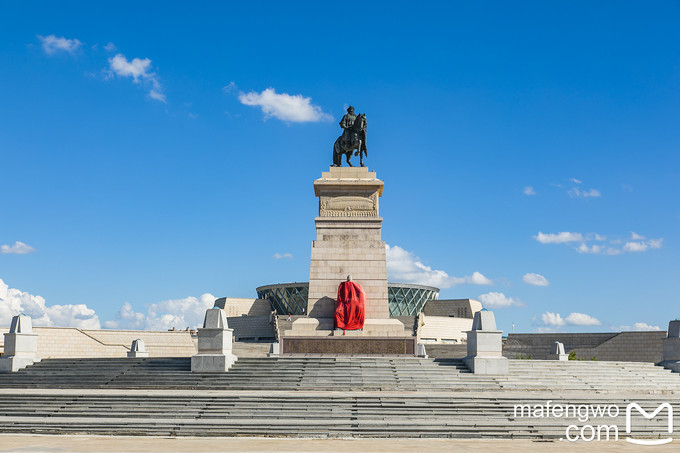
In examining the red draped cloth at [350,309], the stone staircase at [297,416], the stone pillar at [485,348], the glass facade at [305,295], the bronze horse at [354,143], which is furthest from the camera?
the glass facade at [305,295]

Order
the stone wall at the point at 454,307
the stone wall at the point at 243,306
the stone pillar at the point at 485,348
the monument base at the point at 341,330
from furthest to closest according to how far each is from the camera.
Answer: the stone wall at the point at 243,306 < the stone wall at the point at 454,307 < the monument base at the point at 341,330 < the stone pillar at the point at 485,348

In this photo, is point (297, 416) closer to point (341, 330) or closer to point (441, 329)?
point (341, 330)

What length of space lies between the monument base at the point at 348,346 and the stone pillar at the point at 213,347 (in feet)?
10.5

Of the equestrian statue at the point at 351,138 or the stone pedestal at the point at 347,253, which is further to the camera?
the equestrian statue at the point at 351,138

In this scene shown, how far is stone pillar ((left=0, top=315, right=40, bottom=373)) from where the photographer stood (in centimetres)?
2427

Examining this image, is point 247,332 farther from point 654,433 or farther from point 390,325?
point 654,433

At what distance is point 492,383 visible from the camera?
68.0 ft

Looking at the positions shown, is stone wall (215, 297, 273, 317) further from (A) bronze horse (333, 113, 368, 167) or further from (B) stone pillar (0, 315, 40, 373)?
(B) stone pillar (0, 315, 40, 373)

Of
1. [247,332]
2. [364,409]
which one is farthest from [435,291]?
[364,409]

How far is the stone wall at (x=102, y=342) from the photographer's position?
133 feet

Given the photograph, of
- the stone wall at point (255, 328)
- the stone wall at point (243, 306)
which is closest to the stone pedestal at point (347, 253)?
the stone wall at point (255, 328)

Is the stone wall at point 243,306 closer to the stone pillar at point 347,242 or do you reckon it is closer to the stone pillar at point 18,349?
the stone pillar at point 347,242

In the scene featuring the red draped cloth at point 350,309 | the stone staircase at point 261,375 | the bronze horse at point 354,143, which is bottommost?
the stone staircase at point 261,375

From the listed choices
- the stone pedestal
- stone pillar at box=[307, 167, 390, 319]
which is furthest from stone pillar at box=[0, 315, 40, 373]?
stone pillar at box=[307, 167, 390, 319]
